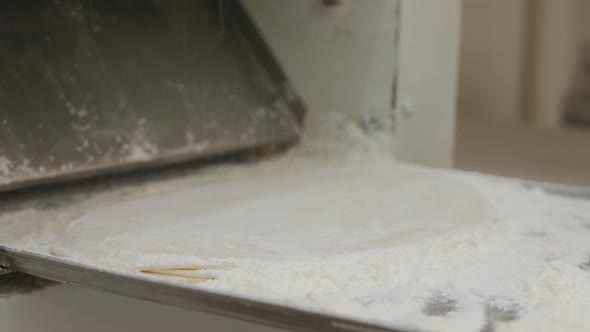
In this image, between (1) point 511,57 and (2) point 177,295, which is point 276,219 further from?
(1) point 511,57

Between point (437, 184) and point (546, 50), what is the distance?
1911 mm

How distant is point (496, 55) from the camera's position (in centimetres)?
257

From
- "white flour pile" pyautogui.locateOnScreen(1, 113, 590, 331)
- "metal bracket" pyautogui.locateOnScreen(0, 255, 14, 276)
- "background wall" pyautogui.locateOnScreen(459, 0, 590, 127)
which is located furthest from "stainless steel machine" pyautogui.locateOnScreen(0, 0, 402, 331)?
"background wall" pyautogui.locateOnScreen(459, 0, 590, 127)

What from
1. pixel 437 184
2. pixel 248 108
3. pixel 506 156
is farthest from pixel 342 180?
pixel 506 156

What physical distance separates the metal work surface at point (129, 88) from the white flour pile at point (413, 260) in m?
0.12

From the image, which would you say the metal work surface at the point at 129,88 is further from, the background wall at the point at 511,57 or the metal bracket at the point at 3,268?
the background wall at the point at 511,57

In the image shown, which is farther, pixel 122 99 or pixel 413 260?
pixel 122 99

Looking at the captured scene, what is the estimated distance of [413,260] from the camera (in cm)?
68

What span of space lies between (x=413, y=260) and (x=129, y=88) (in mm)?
572

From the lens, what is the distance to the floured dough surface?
697 millimetres

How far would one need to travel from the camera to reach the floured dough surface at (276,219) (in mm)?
697

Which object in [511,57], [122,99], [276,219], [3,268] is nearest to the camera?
[3,268]

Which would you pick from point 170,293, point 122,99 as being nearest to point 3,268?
→ point 170,293

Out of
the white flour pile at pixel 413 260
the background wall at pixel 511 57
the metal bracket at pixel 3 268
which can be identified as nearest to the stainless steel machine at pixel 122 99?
the metal bracket at pixel 3 268
